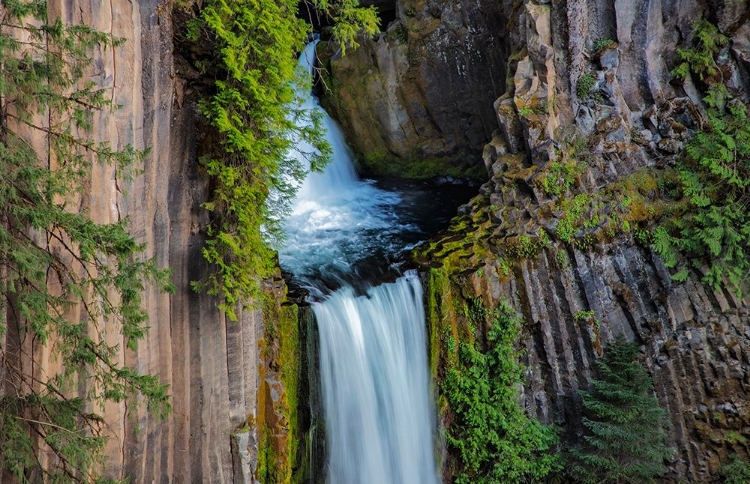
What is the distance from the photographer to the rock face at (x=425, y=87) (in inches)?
669

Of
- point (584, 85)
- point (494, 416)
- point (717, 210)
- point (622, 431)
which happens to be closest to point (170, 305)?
point (494, 416)

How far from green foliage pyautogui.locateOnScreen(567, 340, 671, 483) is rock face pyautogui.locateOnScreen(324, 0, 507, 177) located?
8.67 m

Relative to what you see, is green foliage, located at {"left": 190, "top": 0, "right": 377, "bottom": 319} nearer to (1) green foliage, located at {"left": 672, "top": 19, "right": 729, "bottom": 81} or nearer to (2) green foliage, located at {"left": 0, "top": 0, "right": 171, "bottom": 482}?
(2) green foliage, located at {"left": 0, "top": 0, "right": 171, "bottom": 482}

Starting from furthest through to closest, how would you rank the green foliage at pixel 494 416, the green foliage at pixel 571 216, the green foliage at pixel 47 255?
the green foliage at pixel 571 216, the green foliage at pixel 494 416, the green foliage at pixel 47 255

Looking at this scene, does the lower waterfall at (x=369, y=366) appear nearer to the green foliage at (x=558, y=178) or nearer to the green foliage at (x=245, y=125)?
the green foliage at (x=245, y=125)

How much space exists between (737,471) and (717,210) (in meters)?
5.18

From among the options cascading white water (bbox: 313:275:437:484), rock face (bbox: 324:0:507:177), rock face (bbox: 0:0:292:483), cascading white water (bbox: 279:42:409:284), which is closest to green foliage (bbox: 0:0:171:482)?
rock face (bbox: 0:0:292:483)

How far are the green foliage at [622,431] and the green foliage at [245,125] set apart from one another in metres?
7.24

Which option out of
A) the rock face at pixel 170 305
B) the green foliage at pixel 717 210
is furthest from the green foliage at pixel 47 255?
the green foliage at pixel 717 210

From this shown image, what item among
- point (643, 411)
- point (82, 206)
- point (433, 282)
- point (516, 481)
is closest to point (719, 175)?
point (643, 411)

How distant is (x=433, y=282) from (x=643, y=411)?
4.82m

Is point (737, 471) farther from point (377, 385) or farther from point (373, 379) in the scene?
point (373, 379)

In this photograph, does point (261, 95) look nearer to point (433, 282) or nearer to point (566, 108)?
point (433, 282)

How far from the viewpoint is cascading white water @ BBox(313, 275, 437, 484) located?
34.8 ft
